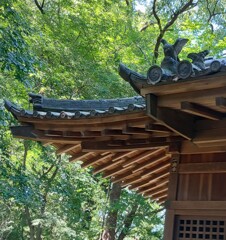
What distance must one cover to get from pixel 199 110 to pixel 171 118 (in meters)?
0.25

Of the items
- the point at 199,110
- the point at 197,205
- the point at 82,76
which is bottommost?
the point at 197,205

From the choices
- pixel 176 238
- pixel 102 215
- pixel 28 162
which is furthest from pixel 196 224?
pixel 28 162

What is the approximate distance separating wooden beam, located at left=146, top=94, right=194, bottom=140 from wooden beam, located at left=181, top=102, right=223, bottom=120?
0.18m

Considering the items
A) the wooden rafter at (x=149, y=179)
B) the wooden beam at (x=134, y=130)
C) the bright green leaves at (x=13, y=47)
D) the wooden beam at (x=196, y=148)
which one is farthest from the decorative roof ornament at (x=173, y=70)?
the bright green leaves at (x=13, y=47)

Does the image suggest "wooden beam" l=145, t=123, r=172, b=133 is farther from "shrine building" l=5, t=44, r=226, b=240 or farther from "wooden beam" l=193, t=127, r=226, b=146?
"wooden beam" l=193, t=127, r=226, b=146

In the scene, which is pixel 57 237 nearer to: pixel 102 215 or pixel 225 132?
pixel 102 215

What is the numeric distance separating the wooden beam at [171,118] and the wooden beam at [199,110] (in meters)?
0.18

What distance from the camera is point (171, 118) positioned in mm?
2812

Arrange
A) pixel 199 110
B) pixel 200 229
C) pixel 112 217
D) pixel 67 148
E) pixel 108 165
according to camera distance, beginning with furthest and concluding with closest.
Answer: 1. pixel 112 217
2. pixel 108 165
3. pixel 67 148
4. pixel 200 229
5. pixel 199 110

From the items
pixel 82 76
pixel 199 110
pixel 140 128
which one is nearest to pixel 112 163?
pixel 140 128

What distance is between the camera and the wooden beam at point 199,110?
2.51m

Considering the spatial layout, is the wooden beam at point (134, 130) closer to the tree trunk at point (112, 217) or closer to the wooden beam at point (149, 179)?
the wooden beam at point (149, 179)

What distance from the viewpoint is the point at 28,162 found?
12500 mm

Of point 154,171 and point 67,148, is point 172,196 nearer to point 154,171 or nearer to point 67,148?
point 154,171
